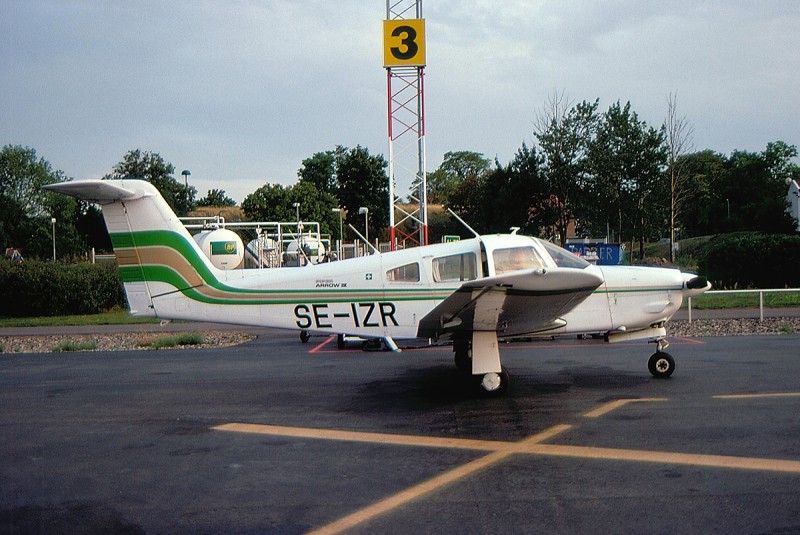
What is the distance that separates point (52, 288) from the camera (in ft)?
83.2

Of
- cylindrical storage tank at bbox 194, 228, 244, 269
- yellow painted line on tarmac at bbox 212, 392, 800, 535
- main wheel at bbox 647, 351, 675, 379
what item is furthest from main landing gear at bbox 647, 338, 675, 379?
cylindrical storage tank at bbox 194, 228, 244, 269

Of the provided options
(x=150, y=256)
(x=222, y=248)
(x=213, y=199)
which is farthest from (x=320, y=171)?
(x=150, y=256)

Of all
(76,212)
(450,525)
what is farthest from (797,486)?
(76,212)

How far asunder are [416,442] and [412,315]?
280cm

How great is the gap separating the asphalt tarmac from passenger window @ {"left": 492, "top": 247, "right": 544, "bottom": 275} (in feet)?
5.57

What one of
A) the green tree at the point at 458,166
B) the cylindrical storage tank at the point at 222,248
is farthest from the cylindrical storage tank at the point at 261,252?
the green tree at the point at 458,166

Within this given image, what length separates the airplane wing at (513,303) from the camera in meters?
7.71

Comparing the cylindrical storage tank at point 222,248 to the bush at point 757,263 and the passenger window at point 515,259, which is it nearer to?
the passenger window at point 515,259

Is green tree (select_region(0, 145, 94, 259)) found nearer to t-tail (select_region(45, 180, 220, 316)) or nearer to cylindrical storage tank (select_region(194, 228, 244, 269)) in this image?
cylindrical storage tank (select_region(194, 228, 244, 269))

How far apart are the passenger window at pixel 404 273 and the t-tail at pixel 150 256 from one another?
102 inches

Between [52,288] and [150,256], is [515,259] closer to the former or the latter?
[150,256]

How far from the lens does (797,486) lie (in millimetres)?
5309

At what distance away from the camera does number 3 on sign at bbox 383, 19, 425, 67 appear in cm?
2470

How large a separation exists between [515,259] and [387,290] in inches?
71.7
